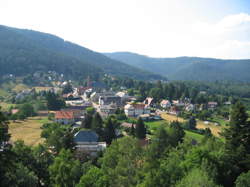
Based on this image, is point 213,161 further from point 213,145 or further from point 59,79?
point 59,79

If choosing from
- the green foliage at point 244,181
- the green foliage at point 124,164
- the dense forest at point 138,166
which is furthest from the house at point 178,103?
the green foliage at point 244,181

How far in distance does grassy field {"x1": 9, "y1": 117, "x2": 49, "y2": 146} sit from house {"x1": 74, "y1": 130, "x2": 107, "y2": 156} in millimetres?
6411

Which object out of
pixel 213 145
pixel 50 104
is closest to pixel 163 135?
pixel 213 145

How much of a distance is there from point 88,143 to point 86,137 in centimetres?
98

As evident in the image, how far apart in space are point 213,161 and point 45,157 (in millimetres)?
13658

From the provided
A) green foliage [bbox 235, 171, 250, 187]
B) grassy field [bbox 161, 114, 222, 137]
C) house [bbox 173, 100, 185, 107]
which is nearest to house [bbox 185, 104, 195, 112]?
house [bbox 173, 100, 185, 107]

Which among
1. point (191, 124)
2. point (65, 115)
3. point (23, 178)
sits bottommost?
point (191, 124)

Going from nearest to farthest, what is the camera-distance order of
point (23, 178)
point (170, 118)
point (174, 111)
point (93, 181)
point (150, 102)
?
point (93, 181), point (23, 178), point (170, 118), point (174, 111), point (150, 102)

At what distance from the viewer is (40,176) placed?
60.5 ft

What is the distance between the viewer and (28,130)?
3709cm

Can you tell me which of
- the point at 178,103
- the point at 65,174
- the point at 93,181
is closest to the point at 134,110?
the point at 178,103

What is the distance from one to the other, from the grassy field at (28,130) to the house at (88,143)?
6411mm

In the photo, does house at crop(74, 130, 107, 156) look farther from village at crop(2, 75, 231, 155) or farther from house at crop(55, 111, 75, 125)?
house at crop(55, 111, 75, 125)

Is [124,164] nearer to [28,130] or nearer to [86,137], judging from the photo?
[86,137]
